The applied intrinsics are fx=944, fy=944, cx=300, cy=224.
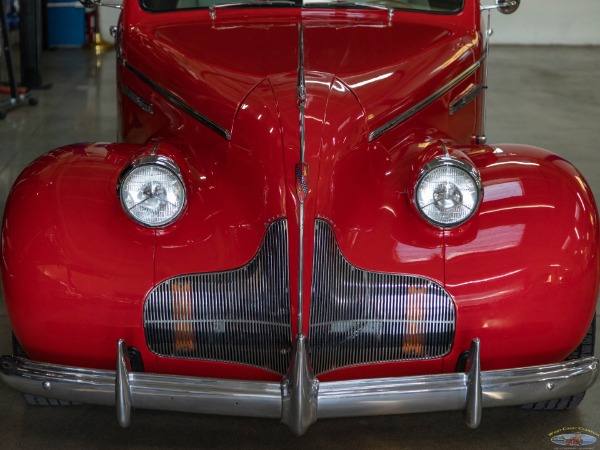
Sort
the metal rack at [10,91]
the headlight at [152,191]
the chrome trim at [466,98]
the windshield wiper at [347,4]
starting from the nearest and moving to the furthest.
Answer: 1. the headlight at [152,191]
2. the chrome trim at [466,98]
3. the windshield wiper at [347,4]
4. the metal rack at [10,91]

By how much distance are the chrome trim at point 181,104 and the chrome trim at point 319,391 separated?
858 millimetres

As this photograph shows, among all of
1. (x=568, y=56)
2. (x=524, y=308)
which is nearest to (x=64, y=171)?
(x=524, y=308)

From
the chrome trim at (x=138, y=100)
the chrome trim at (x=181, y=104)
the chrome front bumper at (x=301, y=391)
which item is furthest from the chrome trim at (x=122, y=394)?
the chrome trim at (x=138, y=100)

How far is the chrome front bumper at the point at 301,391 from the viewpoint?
2.49 m

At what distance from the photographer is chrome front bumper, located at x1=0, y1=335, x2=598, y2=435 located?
2488mm

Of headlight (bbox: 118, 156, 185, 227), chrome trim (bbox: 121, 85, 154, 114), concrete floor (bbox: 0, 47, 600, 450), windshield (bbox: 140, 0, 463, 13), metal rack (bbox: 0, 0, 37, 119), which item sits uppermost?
windshield (bbox: 140, 0, 463, 13)

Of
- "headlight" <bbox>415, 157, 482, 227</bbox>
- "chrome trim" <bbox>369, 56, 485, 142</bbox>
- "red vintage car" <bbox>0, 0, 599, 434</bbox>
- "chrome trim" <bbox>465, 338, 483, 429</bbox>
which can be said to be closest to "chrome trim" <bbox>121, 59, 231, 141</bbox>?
"red vintage car" <bbox>0, 0, 599, 434</bbox>

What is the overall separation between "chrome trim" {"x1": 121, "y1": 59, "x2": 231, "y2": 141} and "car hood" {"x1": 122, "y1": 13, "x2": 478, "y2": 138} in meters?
0.01

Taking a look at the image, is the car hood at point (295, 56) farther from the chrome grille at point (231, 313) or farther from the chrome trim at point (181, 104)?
the chrome grille at point (231, 313)

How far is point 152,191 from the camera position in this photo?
109 inches

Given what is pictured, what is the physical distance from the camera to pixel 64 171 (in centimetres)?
295

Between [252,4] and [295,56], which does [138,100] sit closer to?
[252,4]

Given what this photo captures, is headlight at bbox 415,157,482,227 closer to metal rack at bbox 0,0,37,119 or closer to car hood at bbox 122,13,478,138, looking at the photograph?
car hood at bbox 122,13,478,138

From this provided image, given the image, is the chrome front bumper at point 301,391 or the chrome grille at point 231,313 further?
the chrome grille at point 231,313
